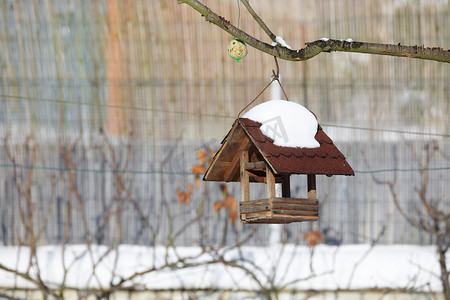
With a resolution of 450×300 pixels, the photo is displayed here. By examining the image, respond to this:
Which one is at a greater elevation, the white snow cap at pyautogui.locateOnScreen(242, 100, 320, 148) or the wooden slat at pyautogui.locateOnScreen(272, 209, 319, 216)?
the white snow cap at pyautogui.locateOnScreen(242, 100, 320, 148)

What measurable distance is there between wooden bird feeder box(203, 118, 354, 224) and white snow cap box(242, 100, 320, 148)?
0.02m

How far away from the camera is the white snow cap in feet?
8.84

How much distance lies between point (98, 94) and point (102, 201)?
2.13 ft

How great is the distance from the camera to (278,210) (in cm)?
272

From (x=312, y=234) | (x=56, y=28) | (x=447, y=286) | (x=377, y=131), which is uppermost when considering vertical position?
(x=56, y=28)

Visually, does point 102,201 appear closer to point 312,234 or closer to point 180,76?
point 180,76

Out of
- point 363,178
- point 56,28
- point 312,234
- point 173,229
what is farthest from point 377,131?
point 56,28

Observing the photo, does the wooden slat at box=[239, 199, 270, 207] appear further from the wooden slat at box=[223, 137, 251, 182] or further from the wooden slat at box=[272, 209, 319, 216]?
the wooden slat at box=[223, 137, 251, 182]

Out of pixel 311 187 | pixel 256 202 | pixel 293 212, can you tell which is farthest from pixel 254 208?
pixel 311 187

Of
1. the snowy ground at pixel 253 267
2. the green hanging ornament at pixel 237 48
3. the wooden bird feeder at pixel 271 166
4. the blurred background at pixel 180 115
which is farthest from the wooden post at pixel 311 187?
the snowy ground at pixel 253 267

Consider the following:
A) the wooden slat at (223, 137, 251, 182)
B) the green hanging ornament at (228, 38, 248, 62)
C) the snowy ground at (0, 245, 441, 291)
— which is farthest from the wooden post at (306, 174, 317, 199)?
the snowy ground at (0, 245, 441, 291)

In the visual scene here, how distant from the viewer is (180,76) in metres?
4.50

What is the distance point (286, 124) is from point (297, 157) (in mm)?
130

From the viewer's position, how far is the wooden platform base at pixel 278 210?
271 cm
